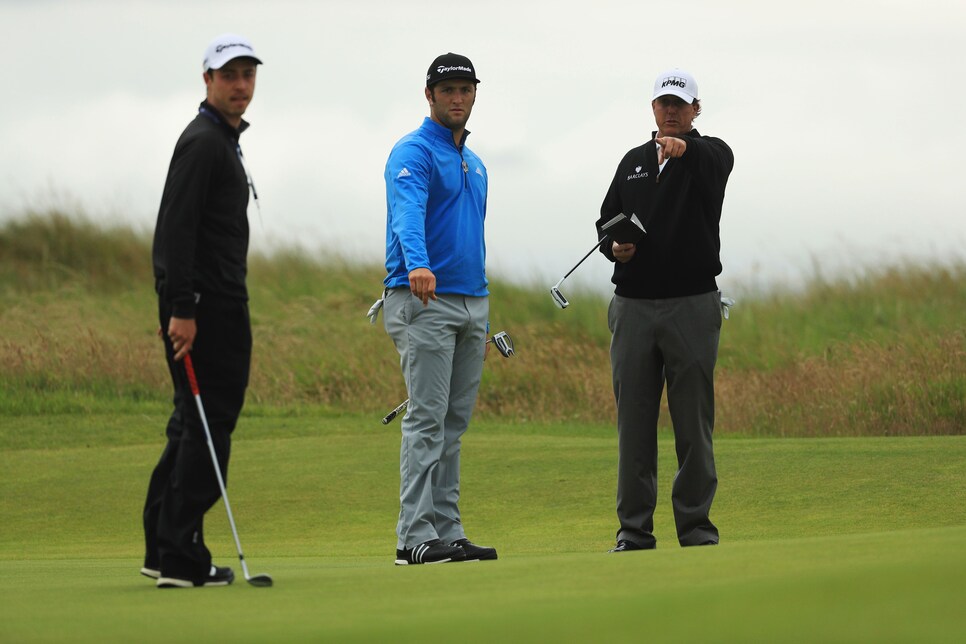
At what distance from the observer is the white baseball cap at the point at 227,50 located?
4488mm

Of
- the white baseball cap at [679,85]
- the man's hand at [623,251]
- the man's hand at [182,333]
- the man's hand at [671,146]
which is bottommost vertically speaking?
the man's hand at [182,333]

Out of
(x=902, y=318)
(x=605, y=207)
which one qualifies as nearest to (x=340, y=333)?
(x=902, y=318)

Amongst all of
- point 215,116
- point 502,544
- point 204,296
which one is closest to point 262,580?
point 204,296

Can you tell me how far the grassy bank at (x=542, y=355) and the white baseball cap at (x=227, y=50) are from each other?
893 cm

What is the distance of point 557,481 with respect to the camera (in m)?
9.43

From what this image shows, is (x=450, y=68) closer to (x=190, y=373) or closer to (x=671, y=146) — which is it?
(x=671, y=146)

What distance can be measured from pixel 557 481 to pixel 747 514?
1.72 m

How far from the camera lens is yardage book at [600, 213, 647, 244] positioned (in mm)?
5820

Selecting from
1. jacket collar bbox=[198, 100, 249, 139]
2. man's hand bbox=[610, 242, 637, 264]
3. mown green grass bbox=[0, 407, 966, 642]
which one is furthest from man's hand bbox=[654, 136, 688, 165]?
jacket collar bbox=[198, 100, 249, 139]

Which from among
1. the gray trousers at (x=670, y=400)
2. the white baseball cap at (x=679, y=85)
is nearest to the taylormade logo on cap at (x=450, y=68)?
the white baseball cap at (x=679, y=85)

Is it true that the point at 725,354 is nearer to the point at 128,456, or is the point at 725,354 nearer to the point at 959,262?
the point at 959,262

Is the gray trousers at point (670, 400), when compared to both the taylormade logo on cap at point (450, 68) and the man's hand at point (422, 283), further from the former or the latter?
the taylormade logo on cap at point (450, 68)

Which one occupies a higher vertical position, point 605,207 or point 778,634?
point 605,207

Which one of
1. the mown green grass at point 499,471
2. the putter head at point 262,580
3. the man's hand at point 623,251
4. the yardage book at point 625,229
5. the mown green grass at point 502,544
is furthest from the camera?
the man's hand at point 623,251
